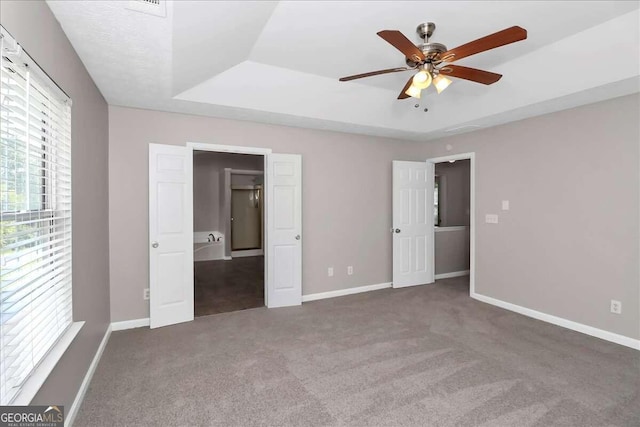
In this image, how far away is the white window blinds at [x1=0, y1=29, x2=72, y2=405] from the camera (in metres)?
1.33

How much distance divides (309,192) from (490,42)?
9.69 feet

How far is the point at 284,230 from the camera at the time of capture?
428cm

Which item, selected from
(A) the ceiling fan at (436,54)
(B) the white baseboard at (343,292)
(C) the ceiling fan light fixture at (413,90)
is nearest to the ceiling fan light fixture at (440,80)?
(A) the ceiling fan at (436,54)

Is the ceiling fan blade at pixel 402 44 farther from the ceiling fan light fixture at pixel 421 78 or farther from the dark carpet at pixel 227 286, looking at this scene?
the dark carpet at pixel 227 286

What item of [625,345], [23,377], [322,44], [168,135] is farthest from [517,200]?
[23,377]

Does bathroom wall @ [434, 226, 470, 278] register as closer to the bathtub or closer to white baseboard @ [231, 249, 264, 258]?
white baseboard @ [231, 249, 264, 258]

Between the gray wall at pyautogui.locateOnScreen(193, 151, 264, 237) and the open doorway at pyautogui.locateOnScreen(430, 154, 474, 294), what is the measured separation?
4.38 m

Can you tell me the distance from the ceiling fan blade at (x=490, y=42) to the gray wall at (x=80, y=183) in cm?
233

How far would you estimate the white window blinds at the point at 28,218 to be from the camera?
1.33m

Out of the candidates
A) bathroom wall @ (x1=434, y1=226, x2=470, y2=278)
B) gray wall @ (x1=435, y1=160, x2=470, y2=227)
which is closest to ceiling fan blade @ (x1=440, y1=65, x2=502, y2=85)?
bathroom wall @ (x1=434, y1=226, x2=470, y2=278)

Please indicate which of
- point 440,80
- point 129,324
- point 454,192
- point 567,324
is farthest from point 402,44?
point 454,192

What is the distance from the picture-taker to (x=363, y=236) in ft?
16.4

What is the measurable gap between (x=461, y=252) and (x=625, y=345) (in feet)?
9.77

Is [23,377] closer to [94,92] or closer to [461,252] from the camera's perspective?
[94,92]
